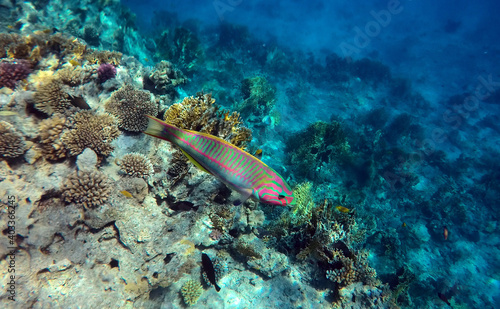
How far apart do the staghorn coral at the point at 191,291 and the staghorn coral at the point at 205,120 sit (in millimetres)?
2644

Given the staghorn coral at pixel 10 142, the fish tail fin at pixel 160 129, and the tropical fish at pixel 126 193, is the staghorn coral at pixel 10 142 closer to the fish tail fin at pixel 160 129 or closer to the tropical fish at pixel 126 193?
the tropical fish at pixel 126 193

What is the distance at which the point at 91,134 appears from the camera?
13.3 ft

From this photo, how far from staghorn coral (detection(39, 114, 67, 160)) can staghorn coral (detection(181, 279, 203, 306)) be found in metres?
3.11

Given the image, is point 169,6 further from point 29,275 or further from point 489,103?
point 489,103

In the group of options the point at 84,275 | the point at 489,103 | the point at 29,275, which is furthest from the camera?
the point at 489,103

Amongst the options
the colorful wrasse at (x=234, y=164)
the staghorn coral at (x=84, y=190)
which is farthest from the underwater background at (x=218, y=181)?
the colorful wrasse at (x=234, y=164)

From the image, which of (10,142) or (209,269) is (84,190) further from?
(209,269)

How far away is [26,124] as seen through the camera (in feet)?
12.9

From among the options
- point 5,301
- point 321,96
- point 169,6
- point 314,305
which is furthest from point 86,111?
point 169,6

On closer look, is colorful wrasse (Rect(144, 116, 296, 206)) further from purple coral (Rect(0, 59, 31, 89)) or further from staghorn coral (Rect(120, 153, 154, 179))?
purple coral (Rect(0, 59, 31, 89))

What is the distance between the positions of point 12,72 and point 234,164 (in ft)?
19.2

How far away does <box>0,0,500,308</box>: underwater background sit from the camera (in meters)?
3.52

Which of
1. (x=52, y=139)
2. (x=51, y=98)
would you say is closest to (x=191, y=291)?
(x=52, y=139)

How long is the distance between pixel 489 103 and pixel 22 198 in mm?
42651
